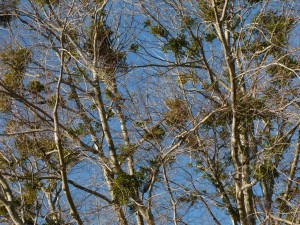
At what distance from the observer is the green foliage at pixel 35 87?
26.5 feet

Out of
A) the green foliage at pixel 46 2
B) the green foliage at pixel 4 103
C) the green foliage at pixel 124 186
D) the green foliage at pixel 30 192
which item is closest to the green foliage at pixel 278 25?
the green foliage at pixel 124 186

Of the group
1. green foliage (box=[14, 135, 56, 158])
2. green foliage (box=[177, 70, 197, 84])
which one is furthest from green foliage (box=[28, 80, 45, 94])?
green foliage (box=[177, 70, 197, 84])

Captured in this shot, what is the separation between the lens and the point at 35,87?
8.09 meters

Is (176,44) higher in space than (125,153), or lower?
higher

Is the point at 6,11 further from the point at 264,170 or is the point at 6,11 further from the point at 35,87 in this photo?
the point at 264,170

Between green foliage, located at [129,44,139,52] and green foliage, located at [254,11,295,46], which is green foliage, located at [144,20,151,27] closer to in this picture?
green foliage, located at [129,44,139,52]

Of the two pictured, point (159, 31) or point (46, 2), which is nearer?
point (159, 31)

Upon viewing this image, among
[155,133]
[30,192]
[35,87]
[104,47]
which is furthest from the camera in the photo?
[104,47]

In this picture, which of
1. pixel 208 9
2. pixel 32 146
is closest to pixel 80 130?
pixel 32 146

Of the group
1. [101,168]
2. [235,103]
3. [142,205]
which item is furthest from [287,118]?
[101,168]

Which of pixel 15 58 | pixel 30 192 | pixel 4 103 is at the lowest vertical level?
pixel 30 192

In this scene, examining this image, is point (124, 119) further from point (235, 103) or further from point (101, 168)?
point (235, 103)

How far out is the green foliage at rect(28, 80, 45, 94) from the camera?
317 inches

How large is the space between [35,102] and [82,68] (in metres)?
1.00
